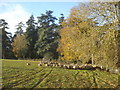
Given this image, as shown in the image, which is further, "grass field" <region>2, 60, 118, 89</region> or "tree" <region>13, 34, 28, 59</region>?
"tree" <region>13, 34, 28, 59</region>

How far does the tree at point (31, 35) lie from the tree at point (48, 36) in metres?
6.10

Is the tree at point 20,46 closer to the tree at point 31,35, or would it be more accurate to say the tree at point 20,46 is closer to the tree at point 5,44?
the tree at point 31,35

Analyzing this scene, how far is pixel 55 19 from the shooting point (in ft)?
121

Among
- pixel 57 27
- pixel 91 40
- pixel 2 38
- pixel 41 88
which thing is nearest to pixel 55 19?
pixel 57 27

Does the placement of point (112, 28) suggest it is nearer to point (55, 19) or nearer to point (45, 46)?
point (45, 46)

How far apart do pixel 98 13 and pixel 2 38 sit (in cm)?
3525

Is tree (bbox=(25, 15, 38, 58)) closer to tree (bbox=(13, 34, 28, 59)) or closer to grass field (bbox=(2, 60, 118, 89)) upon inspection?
A: tree (bbox=(13, 34, 28, 59))

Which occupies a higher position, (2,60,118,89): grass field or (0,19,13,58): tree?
(0,19,13,58): tree

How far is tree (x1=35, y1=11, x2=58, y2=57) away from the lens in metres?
32.8

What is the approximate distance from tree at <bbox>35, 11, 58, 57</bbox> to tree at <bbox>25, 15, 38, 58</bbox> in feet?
20.0

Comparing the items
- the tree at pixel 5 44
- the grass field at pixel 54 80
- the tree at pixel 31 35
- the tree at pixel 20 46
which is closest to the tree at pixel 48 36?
the tree at pixel 20 46

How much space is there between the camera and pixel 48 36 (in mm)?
33812

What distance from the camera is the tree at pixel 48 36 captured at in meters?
32.8

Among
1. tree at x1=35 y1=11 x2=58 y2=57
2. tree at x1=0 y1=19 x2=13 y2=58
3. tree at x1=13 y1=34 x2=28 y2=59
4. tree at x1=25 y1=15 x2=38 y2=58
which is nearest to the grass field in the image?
tree at x1=35 y1=11 x2=58 y2=57
